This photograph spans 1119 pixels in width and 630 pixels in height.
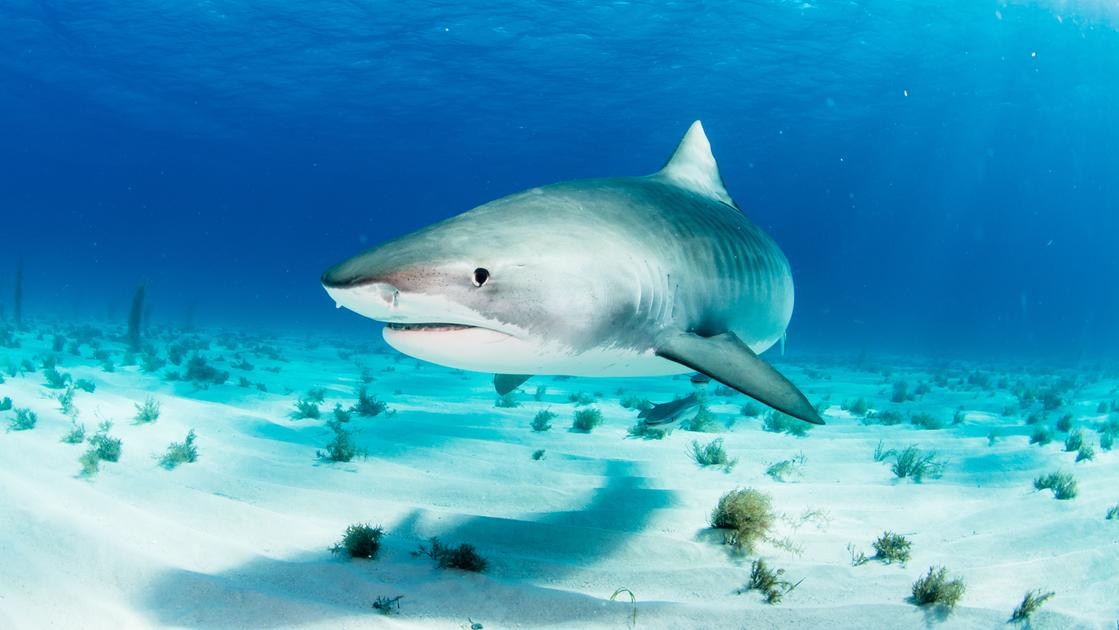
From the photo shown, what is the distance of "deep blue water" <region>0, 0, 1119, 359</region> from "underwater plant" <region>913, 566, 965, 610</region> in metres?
22.2

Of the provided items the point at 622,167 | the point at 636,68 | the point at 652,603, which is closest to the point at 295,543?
the point at 652,603

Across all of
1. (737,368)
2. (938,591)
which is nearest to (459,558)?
(737,368)

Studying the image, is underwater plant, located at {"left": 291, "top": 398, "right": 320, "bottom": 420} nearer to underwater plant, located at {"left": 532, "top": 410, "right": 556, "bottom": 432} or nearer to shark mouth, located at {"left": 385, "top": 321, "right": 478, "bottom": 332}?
underwater plant, located at {"left": 532, "top": 410, "right": 556, "bottom": 432}

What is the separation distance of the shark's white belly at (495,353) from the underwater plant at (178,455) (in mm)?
4096

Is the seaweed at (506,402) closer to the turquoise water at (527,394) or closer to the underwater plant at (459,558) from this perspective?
the turquoise water at (527,394)

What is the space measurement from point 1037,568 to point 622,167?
5179 centimetres

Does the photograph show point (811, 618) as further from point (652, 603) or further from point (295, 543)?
point (295, 543)

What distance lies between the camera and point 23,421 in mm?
6066

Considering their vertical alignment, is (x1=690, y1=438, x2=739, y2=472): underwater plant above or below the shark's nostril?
below

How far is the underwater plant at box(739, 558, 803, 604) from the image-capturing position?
337 cm

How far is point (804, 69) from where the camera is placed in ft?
97.8

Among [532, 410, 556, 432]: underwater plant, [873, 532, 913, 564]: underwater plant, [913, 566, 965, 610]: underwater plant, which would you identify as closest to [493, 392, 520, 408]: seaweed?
[532, 410, 556, 432]: underwater plant

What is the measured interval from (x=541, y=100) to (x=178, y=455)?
3330cm

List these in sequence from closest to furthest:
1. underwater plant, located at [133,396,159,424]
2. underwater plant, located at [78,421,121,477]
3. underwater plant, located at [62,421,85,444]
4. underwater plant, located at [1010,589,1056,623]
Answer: underwater plant, located at [1010,589,1056,623], underwater plant, located at [78,421,121,477], underwater plant, located at [62,421,85,444], underwater plant, located at [133,396,159,424]
